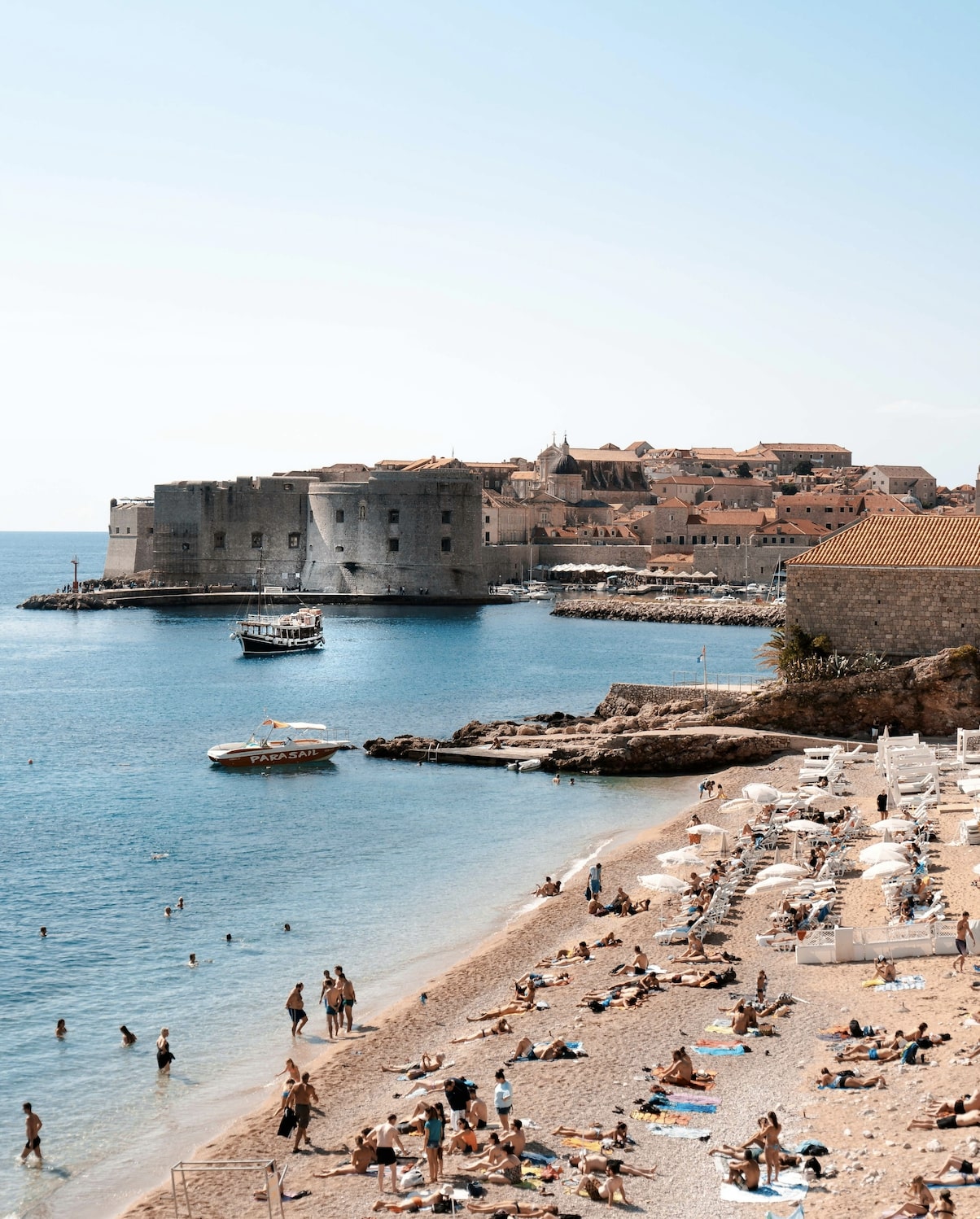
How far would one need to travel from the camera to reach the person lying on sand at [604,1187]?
8.96 metres

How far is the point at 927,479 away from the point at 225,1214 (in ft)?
387

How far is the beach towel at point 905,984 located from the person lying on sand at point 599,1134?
3588 millimetres

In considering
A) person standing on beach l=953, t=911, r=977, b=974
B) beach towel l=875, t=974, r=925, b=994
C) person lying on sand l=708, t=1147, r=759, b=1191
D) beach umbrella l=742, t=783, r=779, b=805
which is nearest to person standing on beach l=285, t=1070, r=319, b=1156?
person lying on sand l=708, t=1147, r=759, b=1191

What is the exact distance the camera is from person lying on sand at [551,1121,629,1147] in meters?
9.86

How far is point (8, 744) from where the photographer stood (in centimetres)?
3362

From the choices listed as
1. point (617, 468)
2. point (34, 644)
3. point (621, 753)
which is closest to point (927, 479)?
point (617, 468)

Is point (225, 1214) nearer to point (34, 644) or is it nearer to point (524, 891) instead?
point (524, 891)

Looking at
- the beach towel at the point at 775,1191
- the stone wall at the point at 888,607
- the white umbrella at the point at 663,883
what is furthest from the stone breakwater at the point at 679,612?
the beach towel at the point at 775,1191

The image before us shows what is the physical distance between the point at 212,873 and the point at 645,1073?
421 inches

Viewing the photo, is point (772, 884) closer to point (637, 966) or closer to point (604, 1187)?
point (637, 966)

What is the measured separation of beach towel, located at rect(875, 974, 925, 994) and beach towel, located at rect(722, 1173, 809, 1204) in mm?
3949

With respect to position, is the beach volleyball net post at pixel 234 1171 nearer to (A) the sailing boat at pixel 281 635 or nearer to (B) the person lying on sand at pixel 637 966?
(B) the person lying on sand at pixel 637 966

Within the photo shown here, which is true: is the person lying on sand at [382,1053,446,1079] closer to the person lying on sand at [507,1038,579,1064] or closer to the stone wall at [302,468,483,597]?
the person lying on sand at [507,1038,579,1064]

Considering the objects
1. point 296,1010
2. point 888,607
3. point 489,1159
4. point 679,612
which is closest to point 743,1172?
point 489,1159
